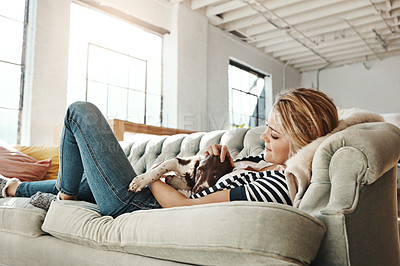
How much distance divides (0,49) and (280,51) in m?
5.82

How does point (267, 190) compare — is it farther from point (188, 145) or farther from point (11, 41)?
point (11, 41)

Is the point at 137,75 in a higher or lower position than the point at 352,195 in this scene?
higher

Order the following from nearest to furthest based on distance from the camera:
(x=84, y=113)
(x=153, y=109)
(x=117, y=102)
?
(x=84, y=113), (x=117, y=102), (x=153, y=109)

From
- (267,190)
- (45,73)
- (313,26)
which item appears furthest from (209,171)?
(313,26)

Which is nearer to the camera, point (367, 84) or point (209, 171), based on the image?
point (209, 171)

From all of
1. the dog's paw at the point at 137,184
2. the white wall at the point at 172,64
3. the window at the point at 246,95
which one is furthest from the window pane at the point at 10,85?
the window at the point at 246,95

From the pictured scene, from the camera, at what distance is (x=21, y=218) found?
60.4 inches

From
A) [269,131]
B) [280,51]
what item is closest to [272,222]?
[269,131]

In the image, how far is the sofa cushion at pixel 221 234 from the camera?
2.77ft

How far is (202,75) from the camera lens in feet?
19.5

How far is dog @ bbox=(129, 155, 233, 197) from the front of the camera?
1367 millimetres

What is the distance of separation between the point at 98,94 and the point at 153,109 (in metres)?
1.06

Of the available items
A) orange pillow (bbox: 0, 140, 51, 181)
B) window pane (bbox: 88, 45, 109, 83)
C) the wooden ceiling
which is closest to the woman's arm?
orange pillow (bbox: 0, 140, 51, 181)

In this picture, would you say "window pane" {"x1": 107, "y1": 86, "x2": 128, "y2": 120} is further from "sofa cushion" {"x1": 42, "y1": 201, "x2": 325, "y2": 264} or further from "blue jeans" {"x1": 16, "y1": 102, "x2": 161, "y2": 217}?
"sofa cushion" {"x1": 42, "y1": 201, "x2": 325, "y2": 264}
